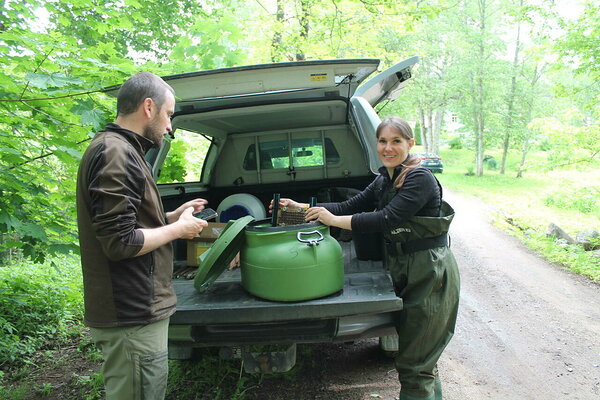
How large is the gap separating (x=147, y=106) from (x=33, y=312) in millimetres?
3779

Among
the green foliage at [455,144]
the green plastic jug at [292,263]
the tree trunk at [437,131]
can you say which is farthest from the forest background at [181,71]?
the green foliage at [455,144]

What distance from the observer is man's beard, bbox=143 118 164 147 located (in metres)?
1.82

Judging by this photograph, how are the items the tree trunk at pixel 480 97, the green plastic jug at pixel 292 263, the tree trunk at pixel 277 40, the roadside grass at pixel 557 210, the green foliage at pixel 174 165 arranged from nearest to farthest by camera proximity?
the green plastic jug at pixel 292 263 < the green foliage at pixel 174 165 < the roadside grass at pixel 557 210 < the tree trunk at pixel 277 40 < the tree trunk at pixel 480 97

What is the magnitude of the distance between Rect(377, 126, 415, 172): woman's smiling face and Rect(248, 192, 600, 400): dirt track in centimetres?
164

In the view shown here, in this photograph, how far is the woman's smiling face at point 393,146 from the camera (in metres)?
2.46

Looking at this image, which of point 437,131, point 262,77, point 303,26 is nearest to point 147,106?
point 262,77

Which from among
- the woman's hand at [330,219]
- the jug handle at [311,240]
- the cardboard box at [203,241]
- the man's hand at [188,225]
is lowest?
the cardboard box at [203,241]

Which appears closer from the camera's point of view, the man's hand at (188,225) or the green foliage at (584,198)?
the man's hand at (188,225)

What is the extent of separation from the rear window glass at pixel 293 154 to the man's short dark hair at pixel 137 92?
3.64 m

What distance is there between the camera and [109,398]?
1.75 meters

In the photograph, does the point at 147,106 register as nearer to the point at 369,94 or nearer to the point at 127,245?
the point at 127,245

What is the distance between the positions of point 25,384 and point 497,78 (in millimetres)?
23769

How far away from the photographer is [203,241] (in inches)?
126

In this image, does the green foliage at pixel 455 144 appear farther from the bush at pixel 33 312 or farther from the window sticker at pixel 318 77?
the window sticker at pixel 318 77
